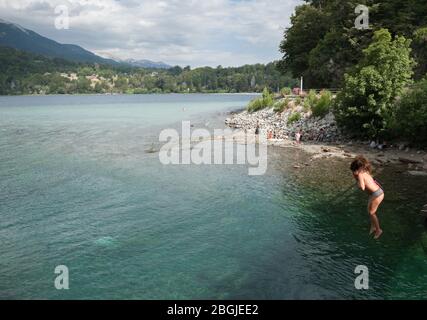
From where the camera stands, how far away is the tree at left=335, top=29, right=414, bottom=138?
43.8 meters

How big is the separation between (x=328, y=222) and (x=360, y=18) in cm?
5010

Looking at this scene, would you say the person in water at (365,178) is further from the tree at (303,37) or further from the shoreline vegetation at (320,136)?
the tree at (303,37)

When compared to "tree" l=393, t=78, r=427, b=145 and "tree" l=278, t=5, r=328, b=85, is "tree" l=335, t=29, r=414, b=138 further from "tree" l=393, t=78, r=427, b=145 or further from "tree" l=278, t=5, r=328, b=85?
"tree" l=278, t=5, r=328, b=85

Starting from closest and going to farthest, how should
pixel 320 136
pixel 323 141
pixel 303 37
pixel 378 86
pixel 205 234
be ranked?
1. pixel 205 234
2. pixel 378 86
3. pixel 323 141
4. pixel 320 136
5. pixel 303 37

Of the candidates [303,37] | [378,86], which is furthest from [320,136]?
[303,37]

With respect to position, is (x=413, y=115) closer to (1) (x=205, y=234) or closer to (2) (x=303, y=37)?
Answer: (1) (x=205, y=234)

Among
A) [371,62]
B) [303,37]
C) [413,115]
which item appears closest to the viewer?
[413,115]

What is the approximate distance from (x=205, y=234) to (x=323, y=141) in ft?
110

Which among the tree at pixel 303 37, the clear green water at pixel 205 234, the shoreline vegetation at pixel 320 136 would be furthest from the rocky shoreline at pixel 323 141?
the tree at pixel 303 37

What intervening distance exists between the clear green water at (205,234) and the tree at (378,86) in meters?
8.99

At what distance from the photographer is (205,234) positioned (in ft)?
73.3

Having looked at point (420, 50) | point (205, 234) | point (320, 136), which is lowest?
point (205, 234)

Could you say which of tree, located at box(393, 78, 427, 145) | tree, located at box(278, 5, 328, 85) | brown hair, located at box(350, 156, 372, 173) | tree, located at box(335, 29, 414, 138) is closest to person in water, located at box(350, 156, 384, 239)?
brown hair, located at box(350, 156, 372, 173)
